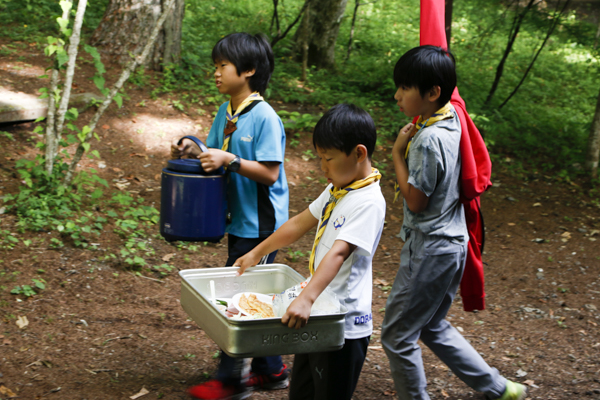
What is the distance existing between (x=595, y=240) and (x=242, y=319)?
18.1 feet

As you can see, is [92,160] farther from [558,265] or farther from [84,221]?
[558,265]

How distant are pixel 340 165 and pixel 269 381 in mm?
1461

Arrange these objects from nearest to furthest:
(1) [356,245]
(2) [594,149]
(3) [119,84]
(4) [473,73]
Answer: (1) [356,245] → (3) [119,84] → (2) [594,149] → (4) [473,73]

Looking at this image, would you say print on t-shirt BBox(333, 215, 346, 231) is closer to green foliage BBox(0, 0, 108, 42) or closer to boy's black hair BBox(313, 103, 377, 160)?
boy's black hair BBox(313, 103, 377, 160)

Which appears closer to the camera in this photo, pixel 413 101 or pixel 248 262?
pixel 248 262

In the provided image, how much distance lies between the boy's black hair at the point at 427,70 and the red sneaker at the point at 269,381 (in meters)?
1.71

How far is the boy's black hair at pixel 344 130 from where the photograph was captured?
1.95 m

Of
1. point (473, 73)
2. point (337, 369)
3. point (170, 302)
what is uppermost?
point (473, 73)

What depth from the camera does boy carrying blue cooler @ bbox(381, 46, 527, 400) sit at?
2.22 m

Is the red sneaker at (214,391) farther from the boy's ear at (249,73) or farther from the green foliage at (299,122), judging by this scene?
the green foliage at (299,122)

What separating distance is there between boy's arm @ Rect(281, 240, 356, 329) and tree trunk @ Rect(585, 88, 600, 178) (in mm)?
7156

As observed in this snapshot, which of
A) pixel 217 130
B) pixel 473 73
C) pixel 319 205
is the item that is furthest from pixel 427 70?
pixel 473 73

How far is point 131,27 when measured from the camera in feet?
23.8

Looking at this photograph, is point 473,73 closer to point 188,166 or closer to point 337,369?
point 188,166
